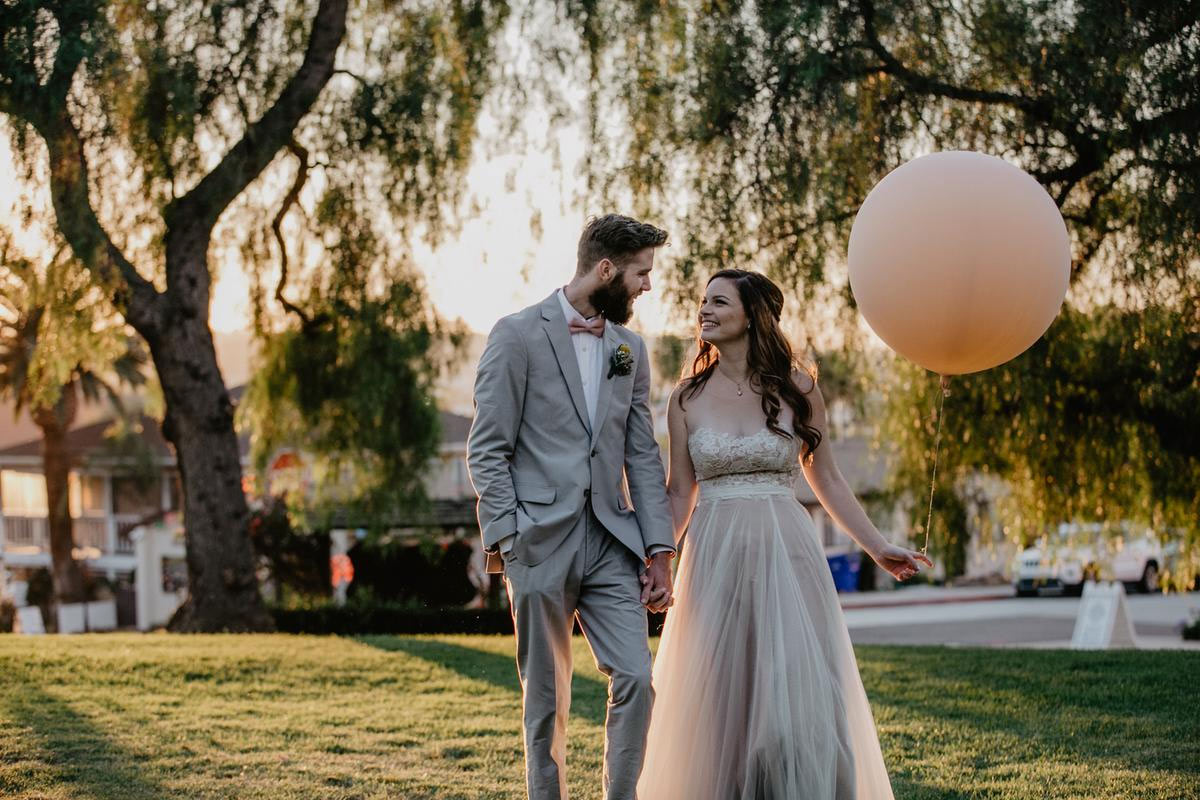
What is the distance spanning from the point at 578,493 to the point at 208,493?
1130 centimetres

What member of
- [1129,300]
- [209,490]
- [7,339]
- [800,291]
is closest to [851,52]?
[800,291]

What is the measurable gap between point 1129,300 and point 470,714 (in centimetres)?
579

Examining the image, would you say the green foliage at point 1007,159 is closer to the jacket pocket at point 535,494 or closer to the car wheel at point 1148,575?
the jacket pocket at point 535,494

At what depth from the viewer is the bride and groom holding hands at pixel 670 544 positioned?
158 inches

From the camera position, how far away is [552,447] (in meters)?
4.11

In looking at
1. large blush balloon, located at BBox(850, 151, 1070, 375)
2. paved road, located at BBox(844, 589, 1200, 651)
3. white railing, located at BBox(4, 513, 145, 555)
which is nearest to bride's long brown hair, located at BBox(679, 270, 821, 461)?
large blush balloon, located at BBox(850, 151, 1070, 375)

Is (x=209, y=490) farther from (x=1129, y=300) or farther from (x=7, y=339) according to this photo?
(x=7, y=339)

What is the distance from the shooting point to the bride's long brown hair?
15.2ft

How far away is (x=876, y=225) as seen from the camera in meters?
4.87

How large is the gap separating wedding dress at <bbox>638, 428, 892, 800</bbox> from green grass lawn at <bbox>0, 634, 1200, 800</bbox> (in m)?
1.08

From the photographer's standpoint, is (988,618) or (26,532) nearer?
(988,618)

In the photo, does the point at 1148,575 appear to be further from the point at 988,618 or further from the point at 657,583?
the point at 657,583

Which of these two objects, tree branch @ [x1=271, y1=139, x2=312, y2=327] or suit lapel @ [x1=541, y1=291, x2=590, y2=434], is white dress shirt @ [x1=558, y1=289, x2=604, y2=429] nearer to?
suit lapel @ [x1=541, y1=291, x2=590, y2=434]

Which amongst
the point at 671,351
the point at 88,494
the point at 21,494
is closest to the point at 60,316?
the point at 671,351
